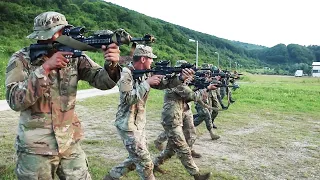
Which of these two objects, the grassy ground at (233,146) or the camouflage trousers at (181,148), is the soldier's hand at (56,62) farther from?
→ the grassy ground at (233,146)

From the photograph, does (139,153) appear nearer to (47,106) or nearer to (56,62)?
(47,106)

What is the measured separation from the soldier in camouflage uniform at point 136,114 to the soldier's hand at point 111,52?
145cm

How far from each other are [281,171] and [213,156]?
52.2 inches

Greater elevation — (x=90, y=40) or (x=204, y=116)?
(x=90, y=40)

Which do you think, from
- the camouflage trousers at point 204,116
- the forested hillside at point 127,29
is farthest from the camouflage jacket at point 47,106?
the camouflage trousers at point 204,116

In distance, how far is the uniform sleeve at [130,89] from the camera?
4.31 metres

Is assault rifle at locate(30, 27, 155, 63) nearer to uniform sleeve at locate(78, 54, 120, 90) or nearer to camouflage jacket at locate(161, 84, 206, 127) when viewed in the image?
uniform sleeve at locate(78, 54, 120, 90)

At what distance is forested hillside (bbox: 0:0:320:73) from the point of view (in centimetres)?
3606

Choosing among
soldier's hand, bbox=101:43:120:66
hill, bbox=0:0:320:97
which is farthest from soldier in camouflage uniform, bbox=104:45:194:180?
soldier's hand, bbox=101:43:120:66

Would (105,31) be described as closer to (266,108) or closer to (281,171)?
(281,171)

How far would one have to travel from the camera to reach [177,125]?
5637mm

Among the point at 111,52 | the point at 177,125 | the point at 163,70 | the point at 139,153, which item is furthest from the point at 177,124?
the point at 111,52

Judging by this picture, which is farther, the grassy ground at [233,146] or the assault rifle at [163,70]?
the grassy ground at [233,146]

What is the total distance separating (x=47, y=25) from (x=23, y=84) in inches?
19.4
